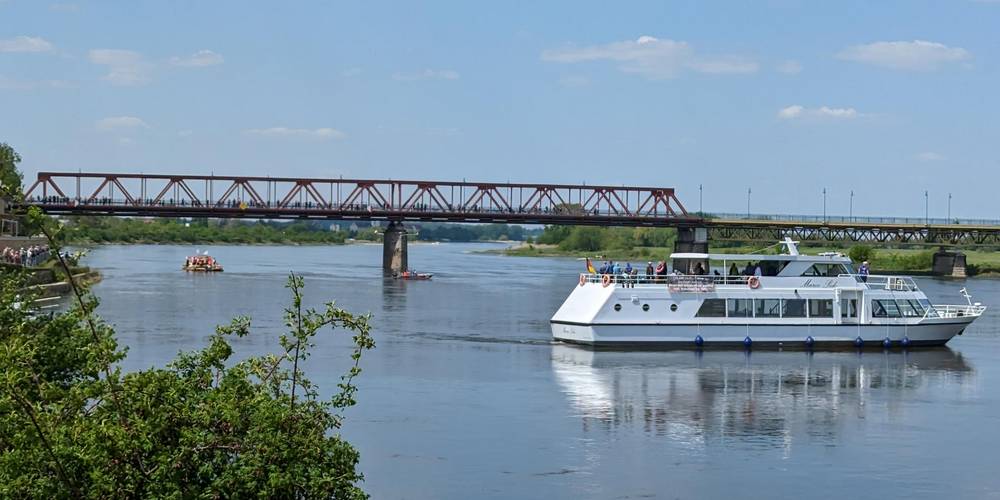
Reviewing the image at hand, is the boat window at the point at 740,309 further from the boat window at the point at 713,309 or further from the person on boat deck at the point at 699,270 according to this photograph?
the person on boat deck at the point at 699,270

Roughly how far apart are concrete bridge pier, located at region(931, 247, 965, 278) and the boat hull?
114 m

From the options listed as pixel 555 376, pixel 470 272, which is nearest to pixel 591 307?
pixel 555 376

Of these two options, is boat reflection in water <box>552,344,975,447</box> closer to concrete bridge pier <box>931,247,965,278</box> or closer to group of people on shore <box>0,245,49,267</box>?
group of people on shore <box>0,245,49,267</box>

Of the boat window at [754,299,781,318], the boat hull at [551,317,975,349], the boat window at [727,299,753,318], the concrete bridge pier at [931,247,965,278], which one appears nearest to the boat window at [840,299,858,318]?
the boat hull at [551,317,975,349]

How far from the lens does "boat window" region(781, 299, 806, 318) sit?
59.6 metres

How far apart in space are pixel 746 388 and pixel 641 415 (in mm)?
7591

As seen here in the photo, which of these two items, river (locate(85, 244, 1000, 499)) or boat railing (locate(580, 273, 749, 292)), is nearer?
river (locate(85, 244, 1000, 499))

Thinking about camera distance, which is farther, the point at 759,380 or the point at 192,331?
the point at 192,331

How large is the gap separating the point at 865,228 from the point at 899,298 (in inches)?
4637

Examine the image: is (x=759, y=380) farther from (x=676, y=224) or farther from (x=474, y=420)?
(x=676, y=224)

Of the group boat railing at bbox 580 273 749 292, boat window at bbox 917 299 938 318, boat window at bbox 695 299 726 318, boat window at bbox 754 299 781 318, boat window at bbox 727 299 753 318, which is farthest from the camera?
boat window at bbox 917 299 938 318

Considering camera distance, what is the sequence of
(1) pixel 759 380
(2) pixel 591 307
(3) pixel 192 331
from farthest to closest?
(3) pixel 192 331
(2) pixel 591 307
(1) pixel 759 380

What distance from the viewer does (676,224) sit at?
170875mm

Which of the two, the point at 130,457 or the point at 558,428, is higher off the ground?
the point at 130,457
